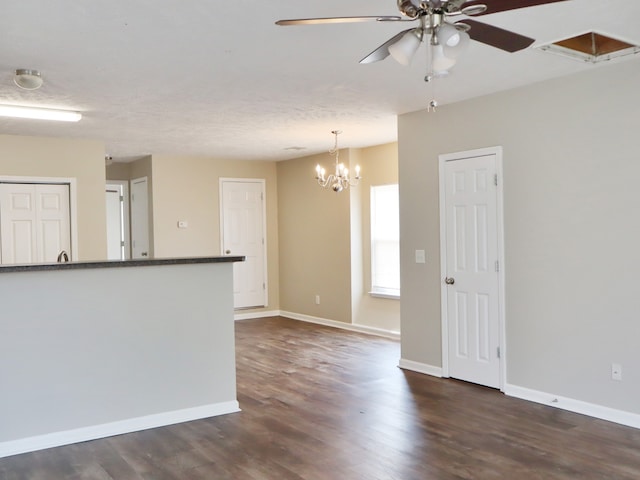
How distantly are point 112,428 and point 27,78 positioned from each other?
7.78 feet

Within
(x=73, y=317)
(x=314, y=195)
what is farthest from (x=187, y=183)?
(x=73, y=317)

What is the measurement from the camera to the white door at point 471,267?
452 centimetres

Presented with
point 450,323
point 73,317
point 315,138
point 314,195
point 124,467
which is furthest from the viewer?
point 314,195

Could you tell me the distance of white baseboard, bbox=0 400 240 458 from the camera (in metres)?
3.39

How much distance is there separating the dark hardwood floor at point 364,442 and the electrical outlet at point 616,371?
312mm

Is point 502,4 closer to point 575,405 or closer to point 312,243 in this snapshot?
point 575,405

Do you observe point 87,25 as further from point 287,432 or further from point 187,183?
point 187,183


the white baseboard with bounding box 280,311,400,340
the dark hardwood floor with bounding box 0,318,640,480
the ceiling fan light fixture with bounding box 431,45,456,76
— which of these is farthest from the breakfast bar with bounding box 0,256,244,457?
the white baseboard with bounding box 280,311,400,340

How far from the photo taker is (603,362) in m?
3.82

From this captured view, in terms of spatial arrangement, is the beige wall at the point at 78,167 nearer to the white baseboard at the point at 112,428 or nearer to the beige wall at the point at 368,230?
A: the white baseboard at the point at 112,428

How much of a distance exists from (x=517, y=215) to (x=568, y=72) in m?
1.10

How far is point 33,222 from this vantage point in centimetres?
602

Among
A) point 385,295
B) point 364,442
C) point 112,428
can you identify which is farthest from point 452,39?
point 385,295

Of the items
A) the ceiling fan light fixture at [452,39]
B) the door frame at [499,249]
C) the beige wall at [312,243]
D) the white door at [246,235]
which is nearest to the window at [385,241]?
the beige wall at [312,243]
